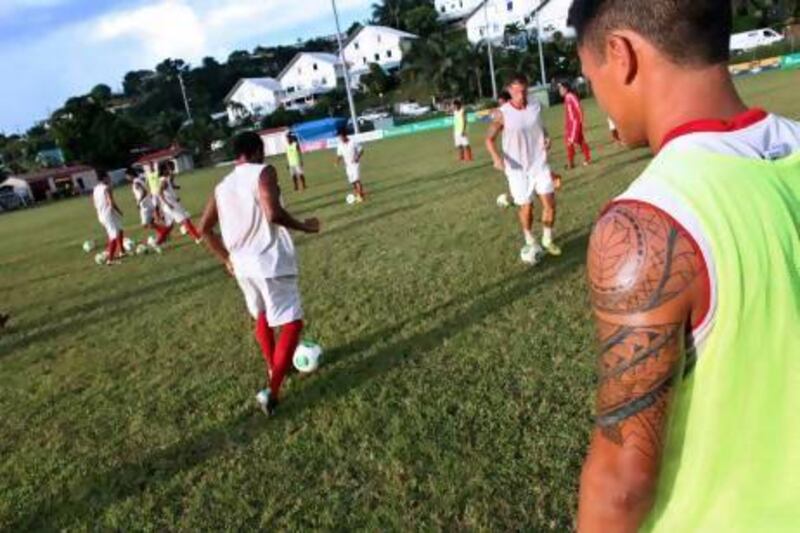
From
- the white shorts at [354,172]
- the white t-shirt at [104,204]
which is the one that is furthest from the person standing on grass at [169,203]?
the white shorts at [354,172]

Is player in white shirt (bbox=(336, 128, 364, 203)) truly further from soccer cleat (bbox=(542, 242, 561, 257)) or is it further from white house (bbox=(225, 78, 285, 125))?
white house (bbox=(225, 78, 285, 125))

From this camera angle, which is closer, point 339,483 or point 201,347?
point 339,483

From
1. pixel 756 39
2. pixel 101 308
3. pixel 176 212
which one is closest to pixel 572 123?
pixel 176 212

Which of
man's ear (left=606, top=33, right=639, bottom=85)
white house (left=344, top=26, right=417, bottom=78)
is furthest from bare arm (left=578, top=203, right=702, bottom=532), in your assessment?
white house (left=344, top=26, right=417, bottom=78)

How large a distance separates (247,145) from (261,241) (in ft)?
2.43

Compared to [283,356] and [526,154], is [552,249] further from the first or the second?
[283,356]

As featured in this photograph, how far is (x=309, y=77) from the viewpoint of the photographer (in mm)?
101562

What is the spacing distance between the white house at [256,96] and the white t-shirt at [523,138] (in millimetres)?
93121

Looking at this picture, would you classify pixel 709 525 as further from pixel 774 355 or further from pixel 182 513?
pixel 182 513

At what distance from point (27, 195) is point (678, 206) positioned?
69346mm

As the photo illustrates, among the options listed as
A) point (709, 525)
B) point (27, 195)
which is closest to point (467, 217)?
point (709, 525)

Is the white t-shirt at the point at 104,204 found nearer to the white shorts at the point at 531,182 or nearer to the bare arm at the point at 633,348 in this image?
the white shorts at the point at 531,182

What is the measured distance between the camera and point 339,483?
443 cm

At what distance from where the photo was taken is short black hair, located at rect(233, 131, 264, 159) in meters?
5.59
